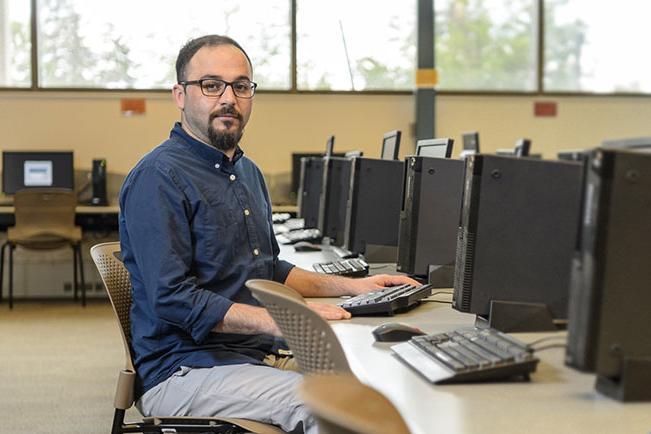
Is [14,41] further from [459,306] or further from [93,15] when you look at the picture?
[459,306]

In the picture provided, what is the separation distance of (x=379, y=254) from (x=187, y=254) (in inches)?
51.1

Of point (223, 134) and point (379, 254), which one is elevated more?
point (223, 134)

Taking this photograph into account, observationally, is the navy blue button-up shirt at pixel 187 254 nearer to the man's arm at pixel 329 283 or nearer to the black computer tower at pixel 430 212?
the man's arm at pixel 329 283

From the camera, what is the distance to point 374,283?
238 centimetres

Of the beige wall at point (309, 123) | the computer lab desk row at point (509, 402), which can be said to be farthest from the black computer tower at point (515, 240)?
the beige wall at point (309, 123)

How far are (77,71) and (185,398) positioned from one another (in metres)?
5.84

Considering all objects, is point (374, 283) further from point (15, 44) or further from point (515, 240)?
point (15, 44)

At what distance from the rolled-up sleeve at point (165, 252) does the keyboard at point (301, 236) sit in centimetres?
219

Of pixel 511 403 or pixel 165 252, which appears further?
pixel 165 252

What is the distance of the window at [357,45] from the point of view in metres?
7.51

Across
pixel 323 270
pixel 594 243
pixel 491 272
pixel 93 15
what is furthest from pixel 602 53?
pixel 594 243

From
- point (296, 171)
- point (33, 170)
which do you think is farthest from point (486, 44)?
point (33, 170)

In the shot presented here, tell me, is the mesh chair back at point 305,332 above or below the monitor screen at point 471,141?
below

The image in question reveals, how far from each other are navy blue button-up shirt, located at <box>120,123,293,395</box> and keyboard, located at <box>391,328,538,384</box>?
53 cm
